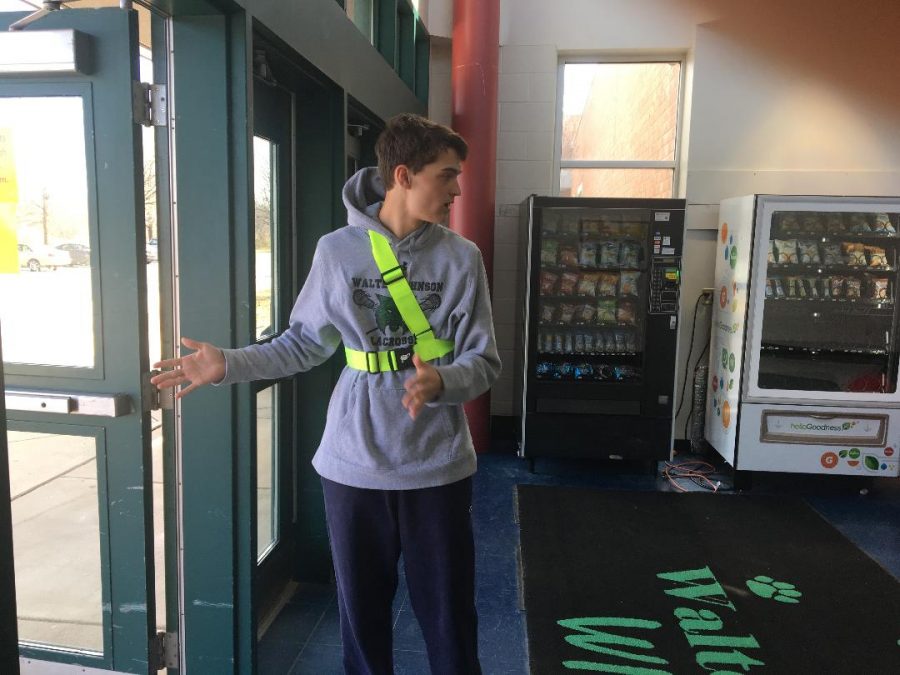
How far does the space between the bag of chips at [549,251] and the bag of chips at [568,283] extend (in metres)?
0.13

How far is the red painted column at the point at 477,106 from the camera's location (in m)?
4.26

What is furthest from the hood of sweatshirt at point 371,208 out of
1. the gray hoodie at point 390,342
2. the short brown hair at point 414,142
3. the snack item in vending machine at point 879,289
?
the snack item in vending machine at point 879,289

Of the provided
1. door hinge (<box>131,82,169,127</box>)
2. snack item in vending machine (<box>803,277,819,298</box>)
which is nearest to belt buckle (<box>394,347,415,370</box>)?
door hinge (<box>131,82,169,127</box>)

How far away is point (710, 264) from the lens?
4.56 metres

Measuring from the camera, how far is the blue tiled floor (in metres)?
2.29

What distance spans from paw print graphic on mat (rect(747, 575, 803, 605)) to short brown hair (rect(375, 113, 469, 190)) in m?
2.36

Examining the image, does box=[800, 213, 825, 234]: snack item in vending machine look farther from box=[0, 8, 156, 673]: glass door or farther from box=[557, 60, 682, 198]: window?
box=[0, 8, 156, 673]: glass door

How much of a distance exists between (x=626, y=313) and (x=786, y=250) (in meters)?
1.06

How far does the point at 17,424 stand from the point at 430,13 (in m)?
3.84

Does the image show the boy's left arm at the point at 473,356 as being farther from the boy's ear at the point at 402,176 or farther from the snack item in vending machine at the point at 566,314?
the snack item in vending machine at the point at 566,314

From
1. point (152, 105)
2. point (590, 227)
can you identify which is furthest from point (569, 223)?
point (152, 105)

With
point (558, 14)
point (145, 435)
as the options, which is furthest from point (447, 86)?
point (145, 435)

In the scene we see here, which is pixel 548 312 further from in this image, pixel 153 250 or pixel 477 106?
pixel 153 250

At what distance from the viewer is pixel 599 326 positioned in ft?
14.3
